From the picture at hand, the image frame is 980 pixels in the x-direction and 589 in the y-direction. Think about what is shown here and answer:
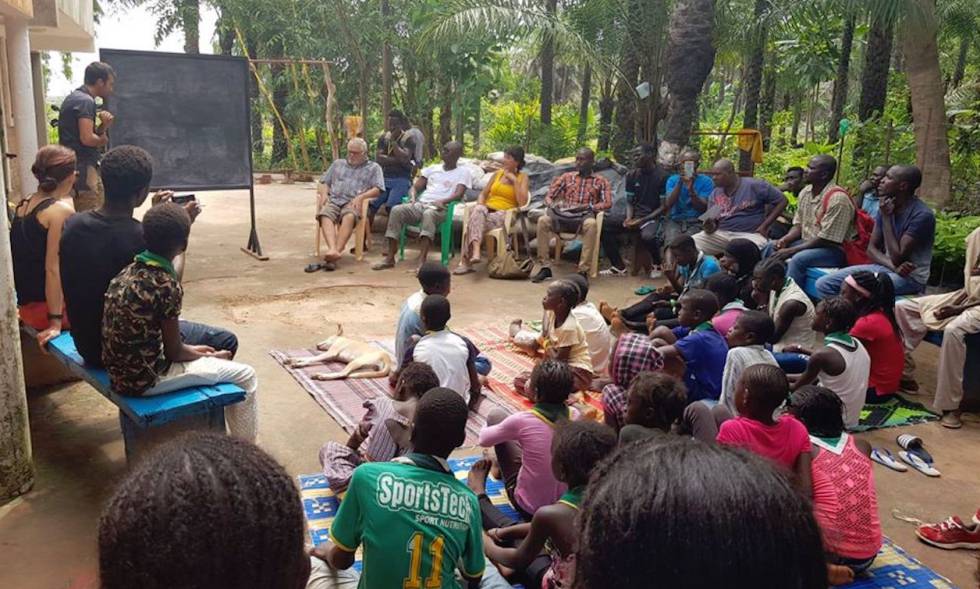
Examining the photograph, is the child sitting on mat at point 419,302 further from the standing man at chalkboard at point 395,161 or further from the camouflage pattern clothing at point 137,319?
the standing man at chalkboard at point 395,161

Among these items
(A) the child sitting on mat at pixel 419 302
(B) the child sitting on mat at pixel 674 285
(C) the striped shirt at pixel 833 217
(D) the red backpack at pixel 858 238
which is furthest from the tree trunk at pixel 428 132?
(A) the child sitting on mat at pixel 419 302

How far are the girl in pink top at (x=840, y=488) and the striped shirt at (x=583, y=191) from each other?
5293mm

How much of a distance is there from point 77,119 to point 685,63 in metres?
6.31

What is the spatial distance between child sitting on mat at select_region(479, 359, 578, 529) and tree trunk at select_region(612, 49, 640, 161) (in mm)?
8115

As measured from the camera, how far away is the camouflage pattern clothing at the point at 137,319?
3428mm

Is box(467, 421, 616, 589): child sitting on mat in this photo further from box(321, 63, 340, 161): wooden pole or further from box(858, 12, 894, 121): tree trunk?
box(321, 63, 340, 161): wooden pole

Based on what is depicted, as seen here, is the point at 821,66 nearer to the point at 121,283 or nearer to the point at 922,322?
the point at 922,322

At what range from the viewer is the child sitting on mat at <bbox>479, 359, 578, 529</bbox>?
10.9 feet

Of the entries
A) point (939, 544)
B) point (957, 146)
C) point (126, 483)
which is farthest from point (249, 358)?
point (957, 146)

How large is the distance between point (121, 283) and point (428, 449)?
5.48 feet

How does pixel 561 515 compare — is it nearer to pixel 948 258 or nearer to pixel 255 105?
pixel 948 258

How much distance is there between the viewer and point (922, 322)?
5.45m

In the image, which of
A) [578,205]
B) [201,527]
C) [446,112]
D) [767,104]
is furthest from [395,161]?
[767,104]

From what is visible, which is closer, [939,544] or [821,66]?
[939,544]
